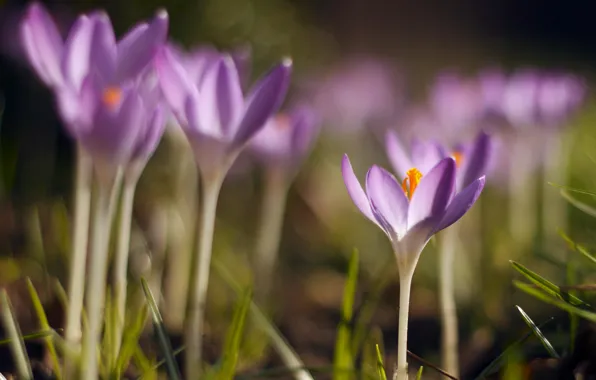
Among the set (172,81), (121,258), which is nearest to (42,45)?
(172,81)

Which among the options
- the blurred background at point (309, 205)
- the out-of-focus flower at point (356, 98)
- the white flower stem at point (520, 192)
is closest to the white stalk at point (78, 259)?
the blurred background at point (309, 205)

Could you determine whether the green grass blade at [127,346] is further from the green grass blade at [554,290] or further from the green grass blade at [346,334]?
the green grass blade at [554,290]

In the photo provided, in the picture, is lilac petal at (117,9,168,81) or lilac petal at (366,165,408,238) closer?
lilac petal at (366,165,408,238)

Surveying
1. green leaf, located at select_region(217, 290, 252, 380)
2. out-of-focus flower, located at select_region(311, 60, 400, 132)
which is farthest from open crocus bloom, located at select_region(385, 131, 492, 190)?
out-of-focus flower, located at select_region(311, 60, 400, 132)

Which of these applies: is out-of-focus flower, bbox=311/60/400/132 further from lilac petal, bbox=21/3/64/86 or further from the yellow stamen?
lilac petal, bbox=21/3/64/86

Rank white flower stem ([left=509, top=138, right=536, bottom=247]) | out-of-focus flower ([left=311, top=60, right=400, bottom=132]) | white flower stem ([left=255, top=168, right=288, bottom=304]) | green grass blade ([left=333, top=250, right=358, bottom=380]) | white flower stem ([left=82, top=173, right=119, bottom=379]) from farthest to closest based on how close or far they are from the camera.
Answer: out-of-focus flower ([left=311, top=60, right=400, bottom=132]), white flower stem ([left=509, top=138, right=536, bottom=247]), white flower stem ([left=255, top=168, right=288, bottom=304]), green grass blade ([left=333, top=250, right=358, bottom=380]), white flower stem ([left=82, top=173, right=119, bottom=379])

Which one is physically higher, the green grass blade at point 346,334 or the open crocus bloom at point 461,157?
the open crocus bloom at point 461,157
